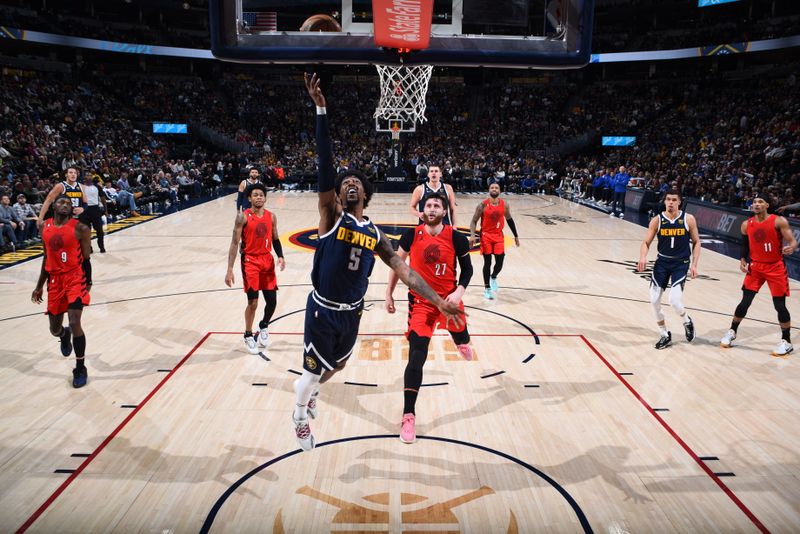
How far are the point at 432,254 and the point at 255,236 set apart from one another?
90.5 inches

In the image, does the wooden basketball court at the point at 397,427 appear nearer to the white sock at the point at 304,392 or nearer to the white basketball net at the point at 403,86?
the white sock at the point at 304,392

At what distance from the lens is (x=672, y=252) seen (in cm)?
675

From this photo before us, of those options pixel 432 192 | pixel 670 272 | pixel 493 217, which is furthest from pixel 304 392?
pixel 493 217

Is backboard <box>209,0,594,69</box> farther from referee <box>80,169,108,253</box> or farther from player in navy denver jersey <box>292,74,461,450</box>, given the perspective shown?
referee <box>80,169,108,253</box>

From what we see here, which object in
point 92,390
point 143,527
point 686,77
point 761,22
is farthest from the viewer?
point 686,77

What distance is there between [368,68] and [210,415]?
35297 millimetres

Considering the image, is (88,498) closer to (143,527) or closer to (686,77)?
(143,527)

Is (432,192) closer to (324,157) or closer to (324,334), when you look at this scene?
(324,334)

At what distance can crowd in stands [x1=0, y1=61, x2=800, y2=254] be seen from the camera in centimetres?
2155

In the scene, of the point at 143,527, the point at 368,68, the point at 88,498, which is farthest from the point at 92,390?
the point at 368,68

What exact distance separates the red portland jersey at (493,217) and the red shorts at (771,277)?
3.29m

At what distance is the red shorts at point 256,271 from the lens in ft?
20.8

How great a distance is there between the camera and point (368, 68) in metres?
37.3

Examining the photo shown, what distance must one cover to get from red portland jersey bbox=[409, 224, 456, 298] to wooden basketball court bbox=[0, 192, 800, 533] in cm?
113
